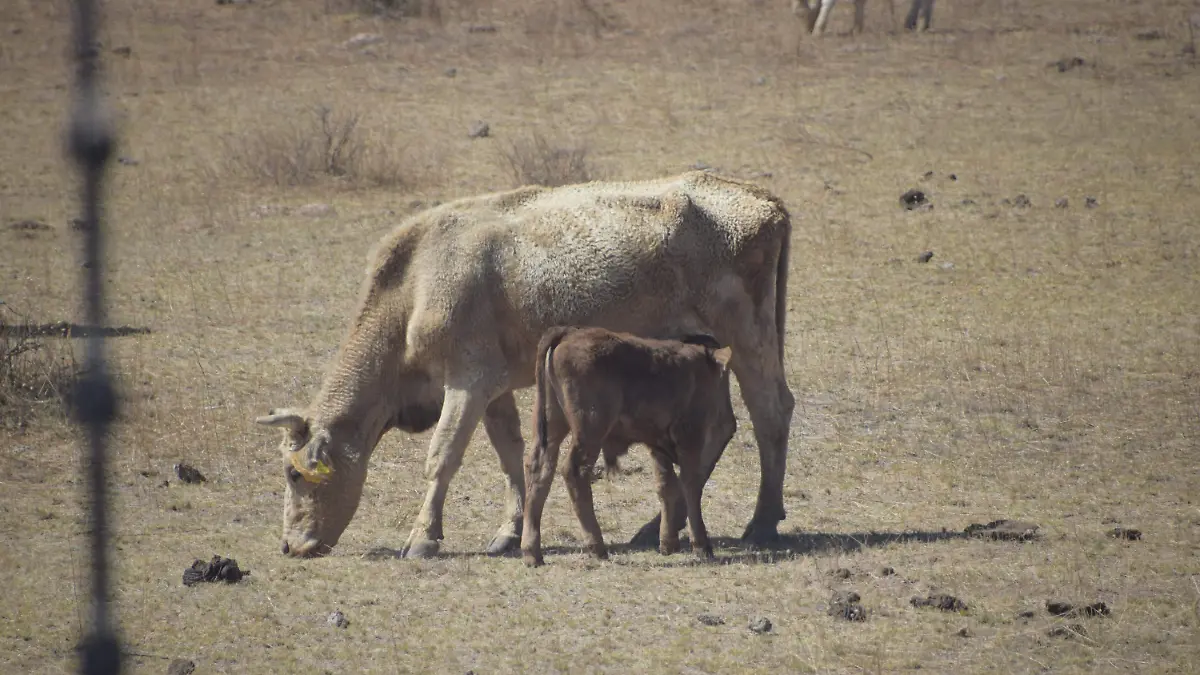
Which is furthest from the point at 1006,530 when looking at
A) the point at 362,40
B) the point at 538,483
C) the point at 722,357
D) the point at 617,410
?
the point at 362,40

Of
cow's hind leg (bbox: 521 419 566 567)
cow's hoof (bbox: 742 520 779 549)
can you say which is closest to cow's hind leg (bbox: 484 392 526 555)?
cow's hind leg (bbox: 521 419 566 567)

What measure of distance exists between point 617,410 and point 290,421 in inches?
82.2

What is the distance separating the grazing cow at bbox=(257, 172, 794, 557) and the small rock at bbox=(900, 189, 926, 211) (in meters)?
8.70

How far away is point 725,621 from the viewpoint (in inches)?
294

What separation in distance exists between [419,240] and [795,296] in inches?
264

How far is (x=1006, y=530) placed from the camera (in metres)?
9.03

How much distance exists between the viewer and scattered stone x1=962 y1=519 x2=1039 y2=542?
29.3ft

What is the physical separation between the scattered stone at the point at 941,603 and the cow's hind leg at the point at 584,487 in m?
1.82

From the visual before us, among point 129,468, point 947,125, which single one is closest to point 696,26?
point 947,125

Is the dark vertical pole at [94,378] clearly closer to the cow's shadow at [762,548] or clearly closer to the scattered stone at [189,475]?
the scattered stone at [189,475]

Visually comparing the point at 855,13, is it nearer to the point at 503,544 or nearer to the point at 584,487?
the point at 503,544

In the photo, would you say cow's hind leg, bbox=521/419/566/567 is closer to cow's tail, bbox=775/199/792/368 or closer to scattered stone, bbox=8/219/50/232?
cow's tail, bbox=775/199/792/368

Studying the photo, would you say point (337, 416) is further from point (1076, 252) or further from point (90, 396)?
point (1076, 252)

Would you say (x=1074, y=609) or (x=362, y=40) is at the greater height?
(x=362, y=40)
